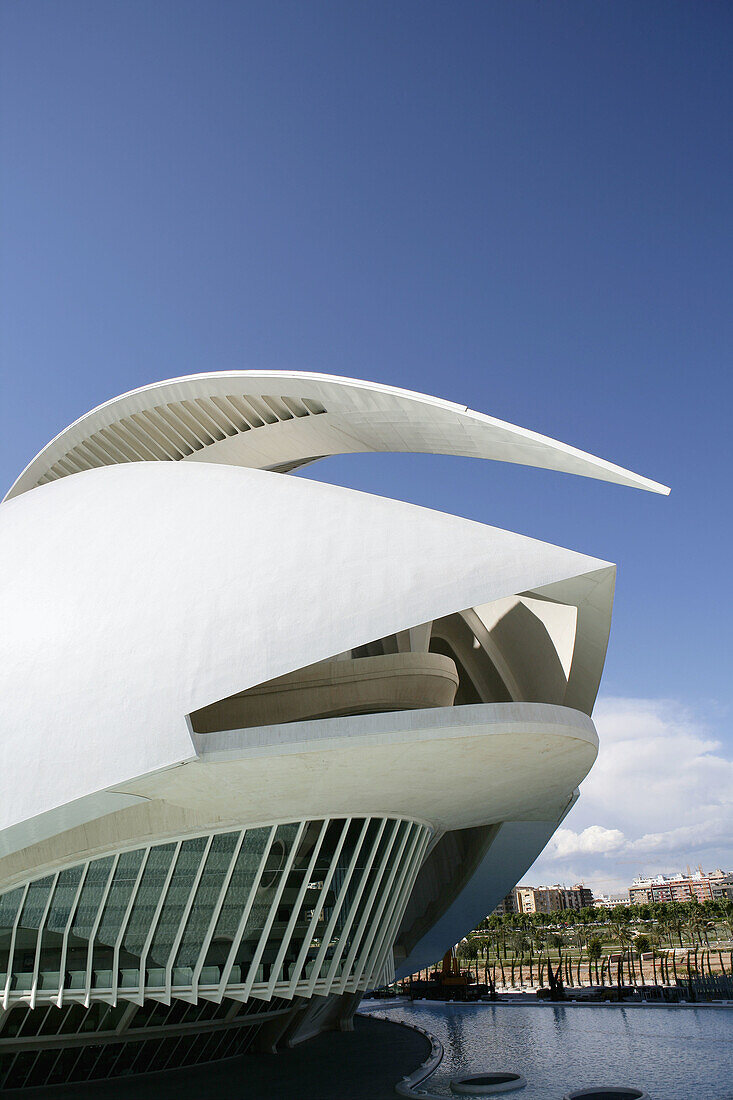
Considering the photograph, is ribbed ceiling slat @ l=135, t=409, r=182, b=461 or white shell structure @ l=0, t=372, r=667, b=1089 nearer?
white shell structure @ l=0, t=372, r=667, b=1089

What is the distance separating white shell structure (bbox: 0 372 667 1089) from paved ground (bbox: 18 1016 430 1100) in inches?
35.7

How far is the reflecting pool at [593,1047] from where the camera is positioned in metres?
14.9

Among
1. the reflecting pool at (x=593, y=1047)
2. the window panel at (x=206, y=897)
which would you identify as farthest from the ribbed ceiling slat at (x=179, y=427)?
the reflecting pool at (x=593, y=1047)

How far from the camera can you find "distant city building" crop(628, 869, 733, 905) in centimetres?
15225

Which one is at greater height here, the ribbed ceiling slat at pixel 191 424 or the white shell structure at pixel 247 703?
the ribbed ceiling slat at pixel 191 424

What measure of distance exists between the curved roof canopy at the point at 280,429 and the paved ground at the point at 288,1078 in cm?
1263

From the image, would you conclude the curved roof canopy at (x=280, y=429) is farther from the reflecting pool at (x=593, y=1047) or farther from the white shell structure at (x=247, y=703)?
the reflecting pool at (x=593, y=1047)

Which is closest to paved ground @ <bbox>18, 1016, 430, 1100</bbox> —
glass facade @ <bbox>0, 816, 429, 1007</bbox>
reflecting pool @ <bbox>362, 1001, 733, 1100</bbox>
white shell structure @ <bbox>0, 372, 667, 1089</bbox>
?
white shell structure @ <bbox>0, 372, 667, 1089</bbox>

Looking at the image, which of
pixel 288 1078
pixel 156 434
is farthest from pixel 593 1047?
pixel 156 434

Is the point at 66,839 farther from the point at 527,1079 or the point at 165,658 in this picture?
the point at 527,1079

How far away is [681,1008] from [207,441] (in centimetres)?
2520

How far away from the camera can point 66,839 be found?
1270 centimetres

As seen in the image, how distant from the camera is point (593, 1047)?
19328mm

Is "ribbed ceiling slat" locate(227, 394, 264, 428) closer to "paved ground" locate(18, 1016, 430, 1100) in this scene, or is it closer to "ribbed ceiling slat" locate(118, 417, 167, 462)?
"ribbed ceiling slat" locate(118, 417, 167, 462)
